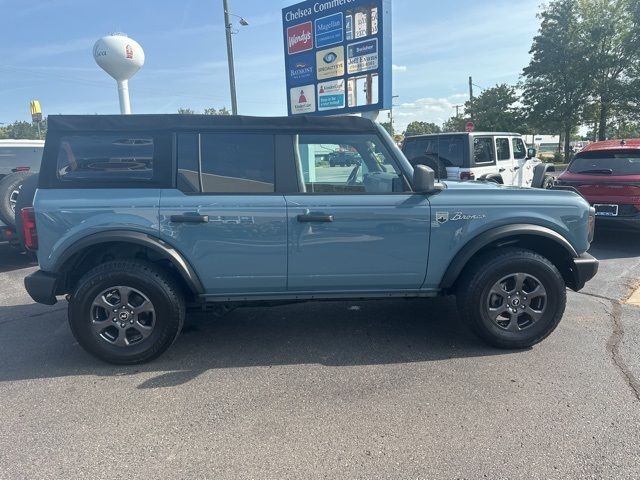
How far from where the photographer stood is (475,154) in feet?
30.4

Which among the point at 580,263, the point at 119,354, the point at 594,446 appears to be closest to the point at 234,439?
the point at 119,354

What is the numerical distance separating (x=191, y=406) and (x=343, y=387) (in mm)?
1038

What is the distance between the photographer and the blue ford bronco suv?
3.37 metres

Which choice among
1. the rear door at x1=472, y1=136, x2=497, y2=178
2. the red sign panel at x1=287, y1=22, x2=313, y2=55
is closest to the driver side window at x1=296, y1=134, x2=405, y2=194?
the rear door at x1=472, y1=136, x2=497, y2=178

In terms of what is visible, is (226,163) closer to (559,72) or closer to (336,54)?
(336,54)

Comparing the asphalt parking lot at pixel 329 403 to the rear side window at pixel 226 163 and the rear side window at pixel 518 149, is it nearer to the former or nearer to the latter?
the rear side window at pixel 226 163

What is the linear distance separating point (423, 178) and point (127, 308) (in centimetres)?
249

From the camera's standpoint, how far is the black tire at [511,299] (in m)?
3.55

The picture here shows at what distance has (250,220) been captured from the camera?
11.1ft

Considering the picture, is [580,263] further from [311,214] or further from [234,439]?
[234,439]

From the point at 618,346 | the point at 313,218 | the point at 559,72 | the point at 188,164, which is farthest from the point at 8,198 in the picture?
the point at 559,72

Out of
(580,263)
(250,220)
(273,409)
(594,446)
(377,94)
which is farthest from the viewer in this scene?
(377,94)

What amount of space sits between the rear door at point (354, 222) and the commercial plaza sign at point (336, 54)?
723 cm

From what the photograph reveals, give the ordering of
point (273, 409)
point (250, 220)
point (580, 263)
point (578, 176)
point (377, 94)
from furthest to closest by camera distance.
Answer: point (377, 94) → point (578, 176) → point (580, 263) → point (250, 220) → point (273, 409)
